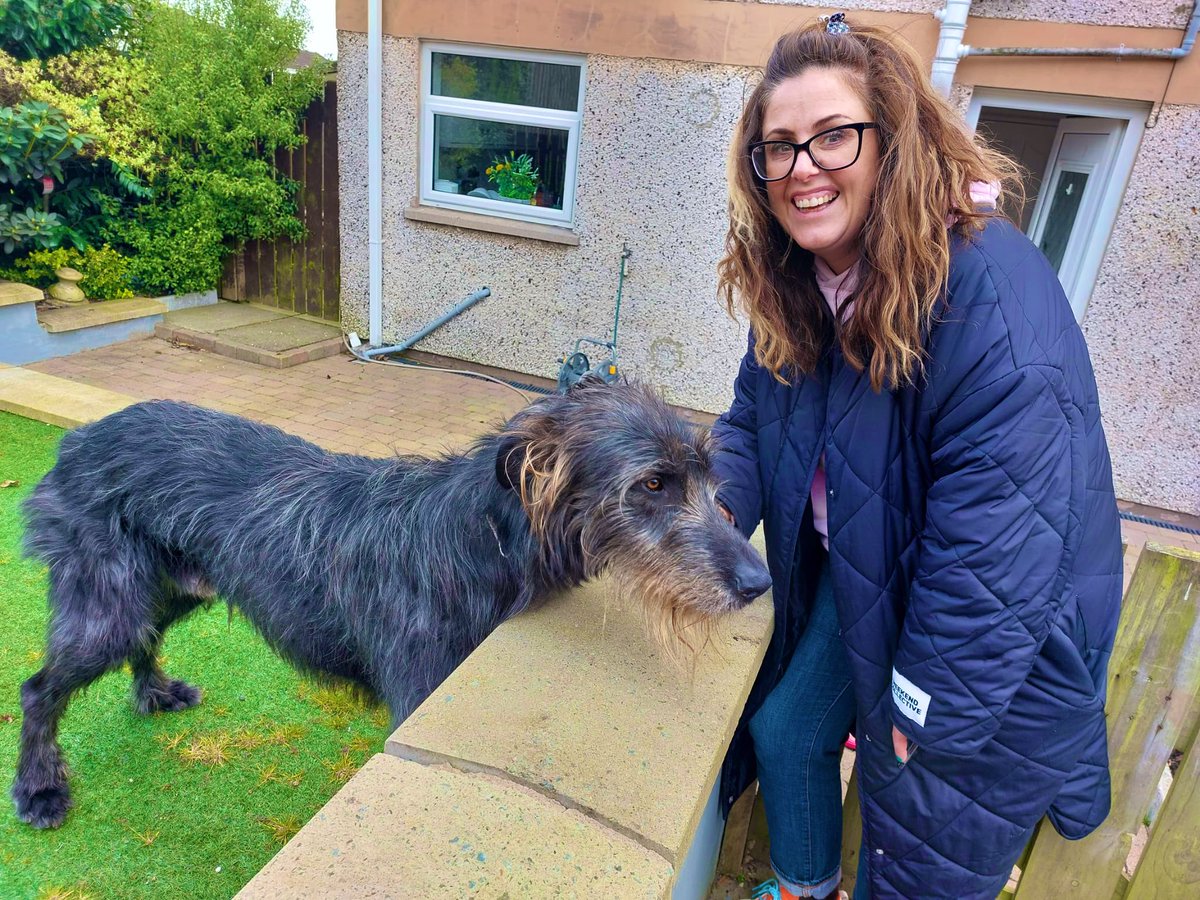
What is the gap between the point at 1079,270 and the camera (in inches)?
250

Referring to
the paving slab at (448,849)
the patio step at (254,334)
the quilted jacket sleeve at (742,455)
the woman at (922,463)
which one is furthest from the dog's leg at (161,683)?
the patio step at (254,334)

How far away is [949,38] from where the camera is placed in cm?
581

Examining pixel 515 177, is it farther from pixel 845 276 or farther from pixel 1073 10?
pixel 845 276

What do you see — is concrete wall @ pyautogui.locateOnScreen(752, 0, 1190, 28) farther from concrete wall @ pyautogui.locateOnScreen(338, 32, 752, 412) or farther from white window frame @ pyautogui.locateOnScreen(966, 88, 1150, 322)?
concrete wall @ pyautogui.locateOnScreen(338, 32, 752, 412)

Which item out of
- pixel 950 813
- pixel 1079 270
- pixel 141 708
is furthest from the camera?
pixel 1079 270

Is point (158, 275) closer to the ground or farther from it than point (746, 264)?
closer to the ground

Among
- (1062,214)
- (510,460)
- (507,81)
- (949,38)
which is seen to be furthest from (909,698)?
(507,81)

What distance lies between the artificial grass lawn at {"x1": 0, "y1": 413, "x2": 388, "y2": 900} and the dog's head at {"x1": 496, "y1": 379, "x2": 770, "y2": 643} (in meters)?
1.45

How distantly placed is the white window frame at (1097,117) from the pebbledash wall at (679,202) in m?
0.10

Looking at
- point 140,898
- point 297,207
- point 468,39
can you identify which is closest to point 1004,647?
point 140,898

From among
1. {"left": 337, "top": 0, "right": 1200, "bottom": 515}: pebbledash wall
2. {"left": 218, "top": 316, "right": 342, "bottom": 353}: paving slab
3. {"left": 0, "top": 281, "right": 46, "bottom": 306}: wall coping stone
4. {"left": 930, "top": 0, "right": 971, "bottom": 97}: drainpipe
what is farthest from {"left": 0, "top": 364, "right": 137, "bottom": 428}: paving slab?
{"left": 930, "top": 0, "right": 971, "bottom": 97}: drainpipe

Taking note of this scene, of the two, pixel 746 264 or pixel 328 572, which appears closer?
pixel 746 264

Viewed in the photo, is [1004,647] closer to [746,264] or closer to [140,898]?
[746,264]

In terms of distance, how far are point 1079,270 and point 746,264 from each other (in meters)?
5.68
